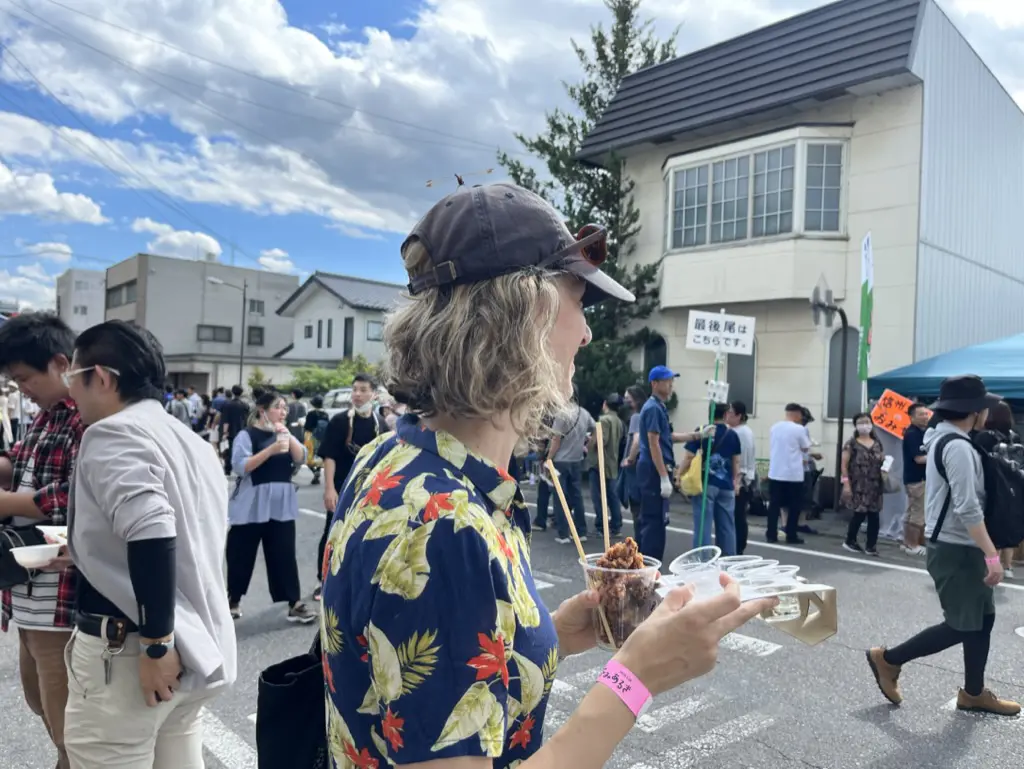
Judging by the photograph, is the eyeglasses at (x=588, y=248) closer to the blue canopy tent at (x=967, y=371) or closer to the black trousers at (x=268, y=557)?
the black trousers at (x=268, y=557)

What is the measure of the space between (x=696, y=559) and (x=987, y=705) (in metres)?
3.47

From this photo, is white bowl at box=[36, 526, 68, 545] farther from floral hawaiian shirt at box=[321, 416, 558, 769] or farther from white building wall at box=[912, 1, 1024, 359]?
white building wall at box=[912, 1, 1024, 359]

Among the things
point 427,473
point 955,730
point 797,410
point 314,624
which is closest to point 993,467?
point 955,730

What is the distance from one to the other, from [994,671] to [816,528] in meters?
5.85

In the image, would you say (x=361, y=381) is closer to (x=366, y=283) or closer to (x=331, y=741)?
(x=331, y=741)

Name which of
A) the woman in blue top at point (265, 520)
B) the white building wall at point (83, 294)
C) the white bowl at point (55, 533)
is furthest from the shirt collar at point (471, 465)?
the white building wall at point (83, 294)

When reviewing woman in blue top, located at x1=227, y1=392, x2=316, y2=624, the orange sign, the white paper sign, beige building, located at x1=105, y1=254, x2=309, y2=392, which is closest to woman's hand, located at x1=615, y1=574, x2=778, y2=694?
woman in blue top, located at x1=227, y1=392, x2=316, y2=624

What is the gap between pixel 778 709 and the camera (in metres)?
4.10

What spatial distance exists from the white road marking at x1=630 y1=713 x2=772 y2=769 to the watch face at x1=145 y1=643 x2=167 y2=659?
2.32 m

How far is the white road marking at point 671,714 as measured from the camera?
3.87 m

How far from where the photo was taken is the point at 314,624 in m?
5.51

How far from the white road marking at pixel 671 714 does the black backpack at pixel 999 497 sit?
1726 millimetres

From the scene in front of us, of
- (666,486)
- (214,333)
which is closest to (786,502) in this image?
(666,486)

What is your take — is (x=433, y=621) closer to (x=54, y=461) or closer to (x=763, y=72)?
(x=54, y=461)
